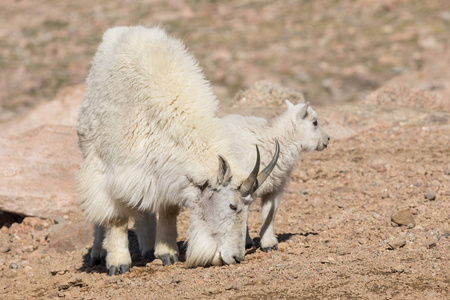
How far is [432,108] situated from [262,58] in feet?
34.8

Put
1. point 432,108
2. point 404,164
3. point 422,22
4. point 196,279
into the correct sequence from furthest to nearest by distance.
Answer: point 422,22 → point 432,108 → point 404,164 → point 196,279

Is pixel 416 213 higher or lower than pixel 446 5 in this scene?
lower

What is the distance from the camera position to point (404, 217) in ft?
26.1

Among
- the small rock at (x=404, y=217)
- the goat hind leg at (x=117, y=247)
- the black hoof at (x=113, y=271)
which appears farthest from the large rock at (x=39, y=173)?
the small rock at (x=404, y=217)

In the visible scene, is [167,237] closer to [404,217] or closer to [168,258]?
[168,258]

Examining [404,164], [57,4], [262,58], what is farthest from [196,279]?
[57,4]

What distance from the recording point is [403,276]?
19.4 feet

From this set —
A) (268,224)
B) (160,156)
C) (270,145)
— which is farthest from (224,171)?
(270,145)

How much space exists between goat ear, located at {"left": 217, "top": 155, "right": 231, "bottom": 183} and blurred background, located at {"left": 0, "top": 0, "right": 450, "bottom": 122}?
13.8 m

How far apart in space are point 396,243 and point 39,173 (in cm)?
596

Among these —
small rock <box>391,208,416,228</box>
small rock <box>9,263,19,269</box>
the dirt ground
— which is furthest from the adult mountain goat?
small rock <box>9,263,19,269</box>

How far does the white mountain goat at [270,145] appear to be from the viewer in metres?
7.75

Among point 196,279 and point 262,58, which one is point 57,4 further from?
point 196,279

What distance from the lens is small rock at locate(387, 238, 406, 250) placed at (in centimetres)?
695
